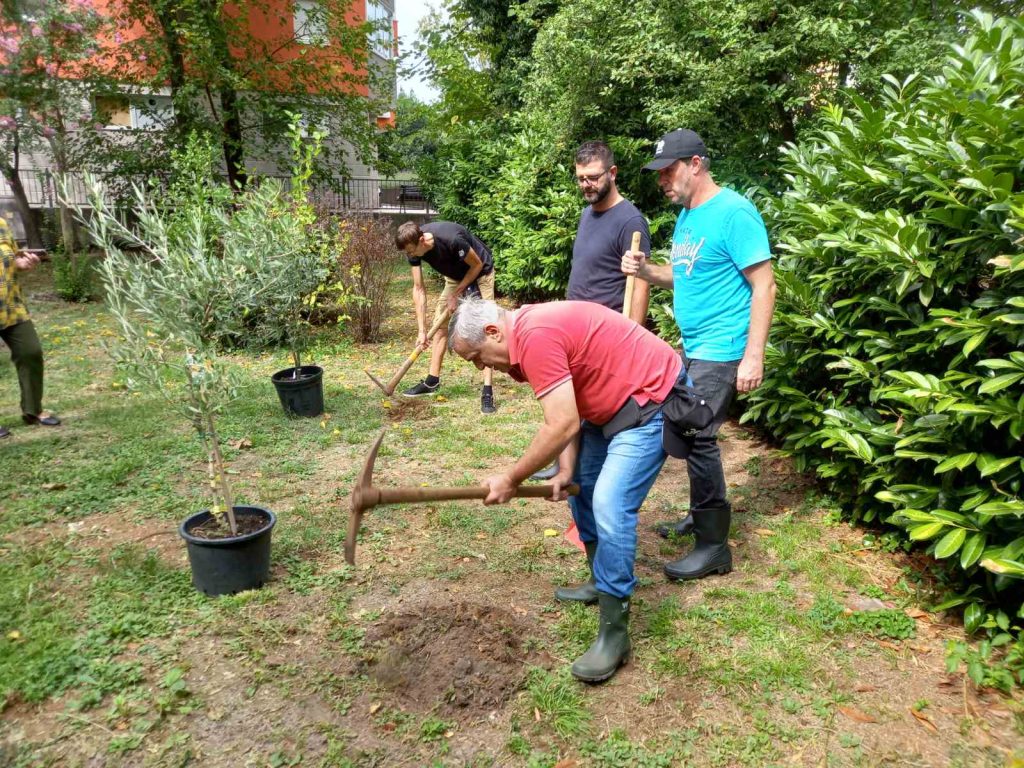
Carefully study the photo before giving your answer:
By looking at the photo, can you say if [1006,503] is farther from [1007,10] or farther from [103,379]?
[103,379]

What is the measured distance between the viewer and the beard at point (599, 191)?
433 centimetres

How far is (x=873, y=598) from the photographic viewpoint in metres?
3.49

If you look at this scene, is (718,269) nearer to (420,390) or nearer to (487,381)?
(487,381)

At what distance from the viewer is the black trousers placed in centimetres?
584

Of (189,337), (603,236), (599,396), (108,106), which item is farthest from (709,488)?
(108,106)

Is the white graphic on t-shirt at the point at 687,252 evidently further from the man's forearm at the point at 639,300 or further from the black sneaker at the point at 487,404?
the black sneaker at the point at 487,404

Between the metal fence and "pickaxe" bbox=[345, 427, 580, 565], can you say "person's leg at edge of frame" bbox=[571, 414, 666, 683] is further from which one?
the metal fence

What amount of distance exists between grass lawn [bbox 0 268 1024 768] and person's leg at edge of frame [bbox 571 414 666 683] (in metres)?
0.13

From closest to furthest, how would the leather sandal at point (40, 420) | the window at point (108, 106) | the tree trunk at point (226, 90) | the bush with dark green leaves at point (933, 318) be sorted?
the bush with dark green leaves at point (933, 318), the leather sandal at point (40, 420), the tree trunk at point (226, 90), the window at point (108, 106)

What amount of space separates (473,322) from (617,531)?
1058 millimetres

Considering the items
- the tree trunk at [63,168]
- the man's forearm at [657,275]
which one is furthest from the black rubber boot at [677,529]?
the tree trunk at [63,168]

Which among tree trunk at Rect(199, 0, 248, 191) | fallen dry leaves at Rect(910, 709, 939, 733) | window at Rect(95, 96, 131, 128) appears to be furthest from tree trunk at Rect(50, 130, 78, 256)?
fallen dry leaves at Rect(910, 709, 939, 733)

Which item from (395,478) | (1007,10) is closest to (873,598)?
(395,478)

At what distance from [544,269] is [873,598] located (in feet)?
22.1
